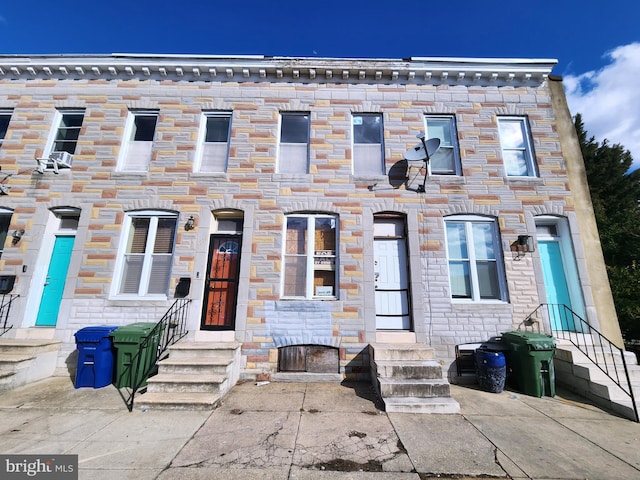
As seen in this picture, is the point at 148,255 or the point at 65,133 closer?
the point at 148,255

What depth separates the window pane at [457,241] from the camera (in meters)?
6.89

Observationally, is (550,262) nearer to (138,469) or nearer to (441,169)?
(441,169)

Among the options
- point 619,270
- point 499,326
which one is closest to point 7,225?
point 499,326

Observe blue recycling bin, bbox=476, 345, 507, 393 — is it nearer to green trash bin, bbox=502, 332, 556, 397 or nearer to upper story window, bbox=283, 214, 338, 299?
green trash bin, bbox=502, 332, 556, 397

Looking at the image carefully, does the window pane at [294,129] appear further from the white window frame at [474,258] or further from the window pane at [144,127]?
the white window frame at [474,258]

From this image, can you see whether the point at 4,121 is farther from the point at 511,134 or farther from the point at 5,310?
the point at 511,134

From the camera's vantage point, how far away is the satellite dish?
6.86 meters

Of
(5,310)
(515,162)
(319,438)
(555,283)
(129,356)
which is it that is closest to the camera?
(319,438)

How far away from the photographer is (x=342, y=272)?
658 centimetres

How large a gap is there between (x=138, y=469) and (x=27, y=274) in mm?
6353

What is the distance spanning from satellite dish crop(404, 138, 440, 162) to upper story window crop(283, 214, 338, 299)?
2451mm

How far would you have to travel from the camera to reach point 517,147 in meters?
7.67

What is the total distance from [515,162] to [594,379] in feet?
17.5

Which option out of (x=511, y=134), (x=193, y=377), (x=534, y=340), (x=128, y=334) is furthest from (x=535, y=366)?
(x=128, y=334)
